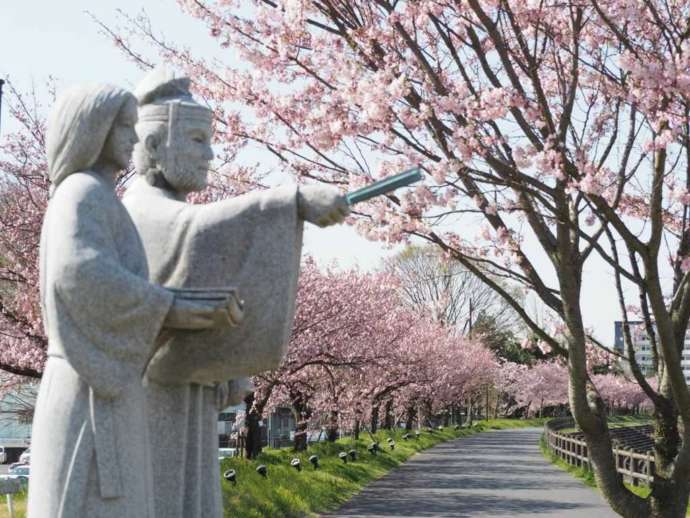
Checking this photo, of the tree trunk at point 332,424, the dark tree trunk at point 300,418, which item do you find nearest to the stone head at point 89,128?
the dark tree trunk at point 300,418

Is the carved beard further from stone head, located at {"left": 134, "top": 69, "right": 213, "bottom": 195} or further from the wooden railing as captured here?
the wooden railing

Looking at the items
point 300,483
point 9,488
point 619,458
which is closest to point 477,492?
point 619,458

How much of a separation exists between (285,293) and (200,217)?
1.44ft

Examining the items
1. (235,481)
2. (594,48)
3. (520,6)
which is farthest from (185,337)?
(235,481)

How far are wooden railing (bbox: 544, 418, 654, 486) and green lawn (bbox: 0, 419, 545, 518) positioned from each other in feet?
15.5

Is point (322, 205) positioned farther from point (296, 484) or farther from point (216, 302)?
point (296, 484)

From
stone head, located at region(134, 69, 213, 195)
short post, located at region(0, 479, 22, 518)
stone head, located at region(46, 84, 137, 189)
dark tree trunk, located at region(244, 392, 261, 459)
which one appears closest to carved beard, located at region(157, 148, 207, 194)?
stone head, located at region(134, 69, 213, 195)

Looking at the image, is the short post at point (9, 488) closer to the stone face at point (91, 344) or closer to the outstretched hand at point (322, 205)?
the stone face at point (91, 344)

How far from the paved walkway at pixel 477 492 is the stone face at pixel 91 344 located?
11659 mm

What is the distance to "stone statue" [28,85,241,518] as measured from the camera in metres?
3.27

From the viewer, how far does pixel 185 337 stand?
3.66m

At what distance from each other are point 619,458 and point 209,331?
19.0m

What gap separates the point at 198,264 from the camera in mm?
3652

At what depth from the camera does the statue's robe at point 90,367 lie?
3.27 m
